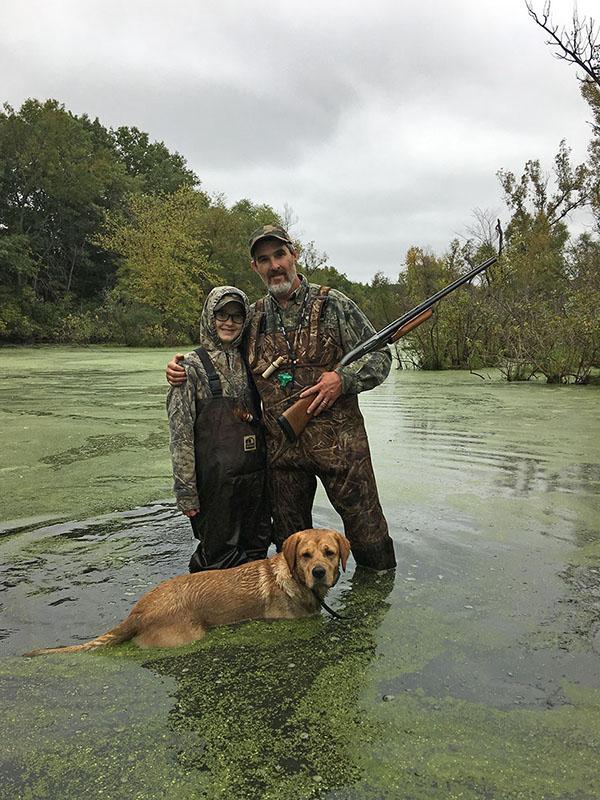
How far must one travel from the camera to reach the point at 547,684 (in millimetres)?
2857

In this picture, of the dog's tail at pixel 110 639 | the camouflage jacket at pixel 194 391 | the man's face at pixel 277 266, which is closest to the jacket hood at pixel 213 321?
the camouflage jacket at pixel 194 391

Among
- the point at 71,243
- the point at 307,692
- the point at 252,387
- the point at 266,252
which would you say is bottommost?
the point at 307,692

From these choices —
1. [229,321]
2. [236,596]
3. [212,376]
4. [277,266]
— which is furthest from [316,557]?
[277,266]

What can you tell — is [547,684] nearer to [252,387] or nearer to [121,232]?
[252,387]

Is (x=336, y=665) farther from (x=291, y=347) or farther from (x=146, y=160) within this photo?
(x=146, y=160)

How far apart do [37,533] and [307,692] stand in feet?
9.97

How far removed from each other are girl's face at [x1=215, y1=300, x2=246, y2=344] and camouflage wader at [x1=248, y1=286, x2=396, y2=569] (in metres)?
0.11

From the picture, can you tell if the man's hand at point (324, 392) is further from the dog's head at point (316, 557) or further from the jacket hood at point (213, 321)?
the dog's head at point (316, 557)

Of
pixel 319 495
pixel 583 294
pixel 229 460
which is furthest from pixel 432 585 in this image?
pixel 583 294

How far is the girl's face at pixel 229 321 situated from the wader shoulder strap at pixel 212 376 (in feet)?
0.58

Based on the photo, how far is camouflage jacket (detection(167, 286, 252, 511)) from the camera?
3.97m

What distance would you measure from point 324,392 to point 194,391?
84cm

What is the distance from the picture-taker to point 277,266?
416cm

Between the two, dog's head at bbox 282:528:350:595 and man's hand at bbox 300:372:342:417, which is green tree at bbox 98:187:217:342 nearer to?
man's hand at bbox 300:372:342:417
